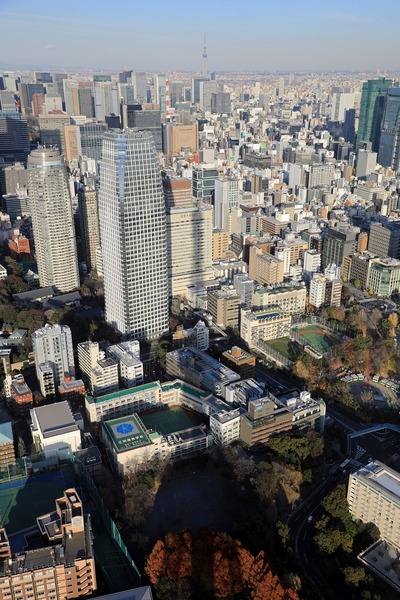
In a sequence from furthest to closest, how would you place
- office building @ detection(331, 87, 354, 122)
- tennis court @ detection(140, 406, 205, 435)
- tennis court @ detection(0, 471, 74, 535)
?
office building @ detection(331, 87, 354, 122)
tennis court @ detection(140, 406, 205, 435)
tennis court @ detection(0, 471, 74, 535)

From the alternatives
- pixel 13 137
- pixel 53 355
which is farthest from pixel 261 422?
pixel 13 137

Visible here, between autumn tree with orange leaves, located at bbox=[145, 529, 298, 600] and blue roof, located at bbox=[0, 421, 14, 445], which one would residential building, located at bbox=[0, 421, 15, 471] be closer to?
blue roof, located at bbox=[0, 421, 14, 445]

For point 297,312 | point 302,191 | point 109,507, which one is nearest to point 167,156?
point 302,191

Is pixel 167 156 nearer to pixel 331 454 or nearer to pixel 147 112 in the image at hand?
pixel 147 112

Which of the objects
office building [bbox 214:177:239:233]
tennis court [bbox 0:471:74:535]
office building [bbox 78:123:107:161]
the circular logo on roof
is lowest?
tennis court [bbox 0:471:74:535]

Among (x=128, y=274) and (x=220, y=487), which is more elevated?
(x=128, y=274)

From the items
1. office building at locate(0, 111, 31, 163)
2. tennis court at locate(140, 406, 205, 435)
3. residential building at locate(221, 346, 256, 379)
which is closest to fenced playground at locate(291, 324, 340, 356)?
residential building at locate(221, 346, 256, 379)

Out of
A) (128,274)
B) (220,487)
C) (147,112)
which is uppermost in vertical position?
(147,112)
